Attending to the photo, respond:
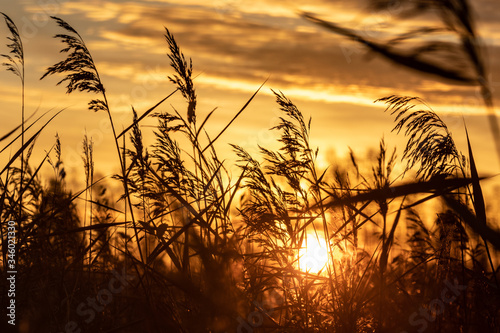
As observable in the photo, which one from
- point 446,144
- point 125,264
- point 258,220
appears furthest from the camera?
point 125,264

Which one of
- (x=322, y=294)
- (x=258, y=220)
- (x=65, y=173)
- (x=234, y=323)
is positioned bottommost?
(x=234, y=323)

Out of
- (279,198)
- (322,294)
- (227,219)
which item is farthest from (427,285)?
(227,219)

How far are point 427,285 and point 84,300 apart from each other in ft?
8.20

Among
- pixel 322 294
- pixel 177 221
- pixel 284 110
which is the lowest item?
pixel 322 294

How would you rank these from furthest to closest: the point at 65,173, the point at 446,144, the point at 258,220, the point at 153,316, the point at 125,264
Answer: the point at 65,173
the point at 125,264
the point at 258,220
the point at 446,144
the point at 153,316

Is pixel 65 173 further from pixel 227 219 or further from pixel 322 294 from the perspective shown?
pixel 322 294

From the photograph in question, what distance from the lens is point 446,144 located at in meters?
2.98

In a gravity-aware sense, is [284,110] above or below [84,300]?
above

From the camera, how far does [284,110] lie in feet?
12.0

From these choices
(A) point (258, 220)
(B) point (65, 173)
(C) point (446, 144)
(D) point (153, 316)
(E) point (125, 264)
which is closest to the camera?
(D) point (153, 316)

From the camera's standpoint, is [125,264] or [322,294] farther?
[125,264]

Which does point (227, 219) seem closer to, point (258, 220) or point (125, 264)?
point (258, 220)

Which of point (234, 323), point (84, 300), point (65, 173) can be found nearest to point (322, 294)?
point (234, 323)

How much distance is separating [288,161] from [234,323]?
3.71 ft
